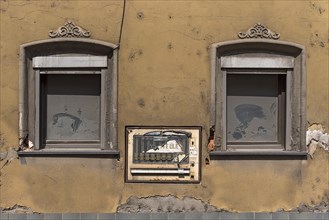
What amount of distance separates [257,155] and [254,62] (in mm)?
1225

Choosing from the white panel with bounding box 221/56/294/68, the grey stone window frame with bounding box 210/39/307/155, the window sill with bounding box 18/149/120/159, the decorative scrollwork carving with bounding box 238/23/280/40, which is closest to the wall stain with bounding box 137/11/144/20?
the grey stone window frame with bounding box 210/39/307/155

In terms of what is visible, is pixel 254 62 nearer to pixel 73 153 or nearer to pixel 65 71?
pixel 65 71

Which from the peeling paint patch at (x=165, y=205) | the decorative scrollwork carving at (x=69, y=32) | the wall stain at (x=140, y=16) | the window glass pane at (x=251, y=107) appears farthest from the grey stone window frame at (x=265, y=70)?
the decorative scrollwork carving at (x=69, y=32)

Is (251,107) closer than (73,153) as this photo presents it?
No

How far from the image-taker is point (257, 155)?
650cm

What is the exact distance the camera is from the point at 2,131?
647cm

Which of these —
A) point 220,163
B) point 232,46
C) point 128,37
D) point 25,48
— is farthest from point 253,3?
point 25,48

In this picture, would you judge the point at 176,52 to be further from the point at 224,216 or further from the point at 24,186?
the point at 24,186

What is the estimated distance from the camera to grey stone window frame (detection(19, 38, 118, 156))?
254 inches

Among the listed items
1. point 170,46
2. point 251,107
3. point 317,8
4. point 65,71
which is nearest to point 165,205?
point 251,107

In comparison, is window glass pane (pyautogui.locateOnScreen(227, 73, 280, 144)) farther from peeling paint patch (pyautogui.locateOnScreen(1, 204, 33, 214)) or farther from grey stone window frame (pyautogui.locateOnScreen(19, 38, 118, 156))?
peeling paint patch (pyautogui.locateOnScreen(1, 204, 33, 214))

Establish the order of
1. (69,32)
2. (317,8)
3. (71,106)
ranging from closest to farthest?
(69,32)
(317,8)
(71,106)

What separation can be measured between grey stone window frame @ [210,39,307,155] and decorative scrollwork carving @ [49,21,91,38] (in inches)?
69.3

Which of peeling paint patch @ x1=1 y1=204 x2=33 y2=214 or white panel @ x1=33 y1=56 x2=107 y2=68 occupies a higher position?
white panel @ x1=33 y1=56 x2=107 y2=68
